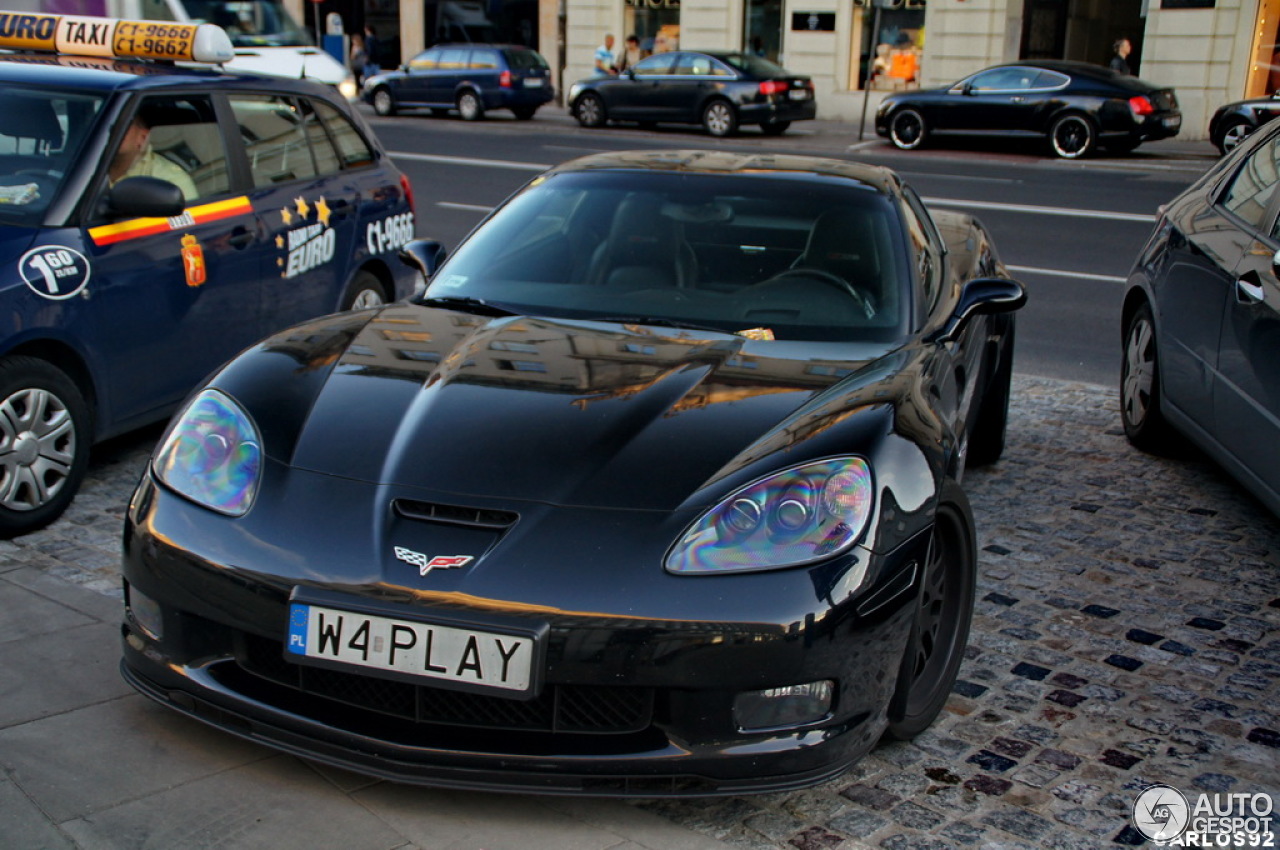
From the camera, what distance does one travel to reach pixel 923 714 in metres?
3.52

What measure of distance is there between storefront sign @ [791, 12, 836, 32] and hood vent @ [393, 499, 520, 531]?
28959mm

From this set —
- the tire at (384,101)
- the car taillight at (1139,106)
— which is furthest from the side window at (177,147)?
the tire at (384,101)

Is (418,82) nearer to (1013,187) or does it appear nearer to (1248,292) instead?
(1013,187)

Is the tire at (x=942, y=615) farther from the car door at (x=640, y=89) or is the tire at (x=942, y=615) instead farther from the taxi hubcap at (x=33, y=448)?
the car door at (x=640, y=89)

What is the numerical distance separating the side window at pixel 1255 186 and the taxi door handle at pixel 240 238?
13.7ft

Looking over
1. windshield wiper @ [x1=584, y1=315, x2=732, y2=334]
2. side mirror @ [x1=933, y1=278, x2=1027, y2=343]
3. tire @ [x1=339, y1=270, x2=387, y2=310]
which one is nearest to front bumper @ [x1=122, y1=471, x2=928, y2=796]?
windshield wiper @ [x1=584, y1=315, x2=732, y2=334]

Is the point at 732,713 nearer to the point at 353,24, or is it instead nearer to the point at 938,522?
the point at 938,522

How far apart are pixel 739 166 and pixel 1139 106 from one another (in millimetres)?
18731

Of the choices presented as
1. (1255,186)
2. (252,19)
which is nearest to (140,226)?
(1255,186)

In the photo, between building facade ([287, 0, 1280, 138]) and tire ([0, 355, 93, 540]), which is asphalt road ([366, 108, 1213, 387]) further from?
tire ([0, 355, 93, 540])

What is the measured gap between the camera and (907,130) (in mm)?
23375

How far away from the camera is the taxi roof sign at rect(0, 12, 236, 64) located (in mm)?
6324

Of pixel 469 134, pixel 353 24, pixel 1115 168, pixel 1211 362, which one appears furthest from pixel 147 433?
pixel 353 24

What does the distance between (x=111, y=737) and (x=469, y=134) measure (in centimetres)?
2302
